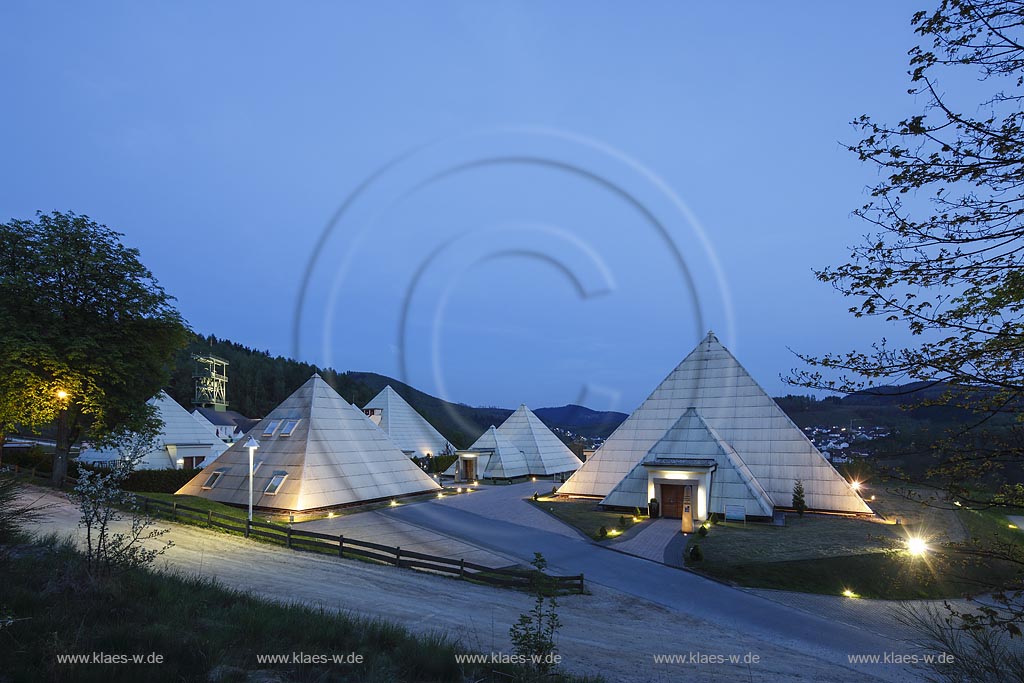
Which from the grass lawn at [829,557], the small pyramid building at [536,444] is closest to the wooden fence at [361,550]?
the grass lawn at [829,557]

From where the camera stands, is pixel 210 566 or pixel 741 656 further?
pixel 210 566

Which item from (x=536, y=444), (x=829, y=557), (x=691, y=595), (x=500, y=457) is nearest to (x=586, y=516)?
(x=829, y=557)

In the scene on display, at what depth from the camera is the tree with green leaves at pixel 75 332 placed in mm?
28047

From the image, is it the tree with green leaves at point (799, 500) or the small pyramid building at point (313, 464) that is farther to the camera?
the tree with green leaves at point (799, 500)

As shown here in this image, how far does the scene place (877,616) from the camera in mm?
16656

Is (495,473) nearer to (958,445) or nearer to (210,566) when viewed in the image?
(210,566)

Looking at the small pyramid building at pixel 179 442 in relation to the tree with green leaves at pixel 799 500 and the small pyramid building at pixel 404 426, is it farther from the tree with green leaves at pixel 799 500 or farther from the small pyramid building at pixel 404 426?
the tree with green leaves at pixel 799 500

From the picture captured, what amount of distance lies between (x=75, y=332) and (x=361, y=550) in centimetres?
2174

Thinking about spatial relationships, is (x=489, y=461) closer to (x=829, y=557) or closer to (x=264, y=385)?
(x=829, y=557)

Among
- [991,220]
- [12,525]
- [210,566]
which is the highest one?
[991,220]

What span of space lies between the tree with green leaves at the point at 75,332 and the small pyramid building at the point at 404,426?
34.9 metres

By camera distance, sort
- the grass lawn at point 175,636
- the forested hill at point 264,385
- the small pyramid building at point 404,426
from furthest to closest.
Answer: the forested hill at point 264,385 < the small pyramid building at point 404,426 < the grass lawn at point 175,636

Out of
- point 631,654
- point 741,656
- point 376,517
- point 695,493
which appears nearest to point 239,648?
point 631,654

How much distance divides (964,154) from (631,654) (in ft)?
36.5
